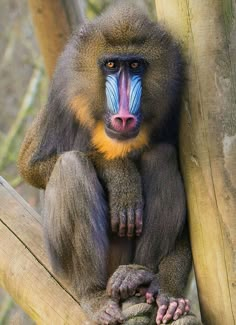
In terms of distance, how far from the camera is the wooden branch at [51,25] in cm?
651

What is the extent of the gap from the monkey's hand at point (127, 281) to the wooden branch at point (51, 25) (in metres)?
2.71

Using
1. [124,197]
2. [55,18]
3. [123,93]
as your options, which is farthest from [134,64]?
[55,18]

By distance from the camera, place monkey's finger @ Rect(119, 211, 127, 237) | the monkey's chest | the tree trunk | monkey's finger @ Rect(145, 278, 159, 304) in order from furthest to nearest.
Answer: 1. the tree trunk
2. the monkey's chest
3. monkey's finger @ Rect(119, 211, 127, 237)
4. monkey's finger @ Rect(145, 278, 159, 304)

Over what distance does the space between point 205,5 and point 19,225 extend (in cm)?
169

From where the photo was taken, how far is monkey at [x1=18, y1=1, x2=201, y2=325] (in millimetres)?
4199

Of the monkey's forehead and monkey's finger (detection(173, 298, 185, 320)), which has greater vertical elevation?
the monkey's forehead

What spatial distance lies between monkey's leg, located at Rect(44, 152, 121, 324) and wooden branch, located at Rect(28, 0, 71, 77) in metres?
2.41

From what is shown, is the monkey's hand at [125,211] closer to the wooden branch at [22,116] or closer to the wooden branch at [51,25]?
the wooden branch at [51,25]

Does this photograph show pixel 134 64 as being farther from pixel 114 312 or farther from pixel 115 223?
pixel 114 312

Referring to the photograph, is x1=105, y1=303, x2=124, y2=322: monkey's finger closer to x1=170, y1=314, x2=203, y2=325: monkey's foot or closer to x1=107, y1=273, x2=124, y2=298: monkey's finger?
x1=107, y1=273, x2=124, y2=298: monkey's finger

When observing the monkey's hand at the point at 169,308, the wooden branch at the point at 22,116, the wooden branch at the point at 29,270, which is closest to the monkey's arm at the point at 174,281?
the monkey's hand at the point at 169,308

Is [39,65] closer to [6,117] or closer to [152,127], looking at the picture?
[6,117]

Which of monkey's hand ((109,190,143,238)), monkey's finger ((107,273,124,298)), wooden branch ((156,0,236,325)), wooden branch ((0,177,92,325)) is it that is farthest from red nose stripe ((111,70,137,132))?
wooden branch ((0,177,92,325))

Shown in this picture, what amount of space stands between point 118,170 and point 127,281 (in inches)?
22.9
